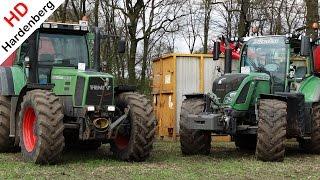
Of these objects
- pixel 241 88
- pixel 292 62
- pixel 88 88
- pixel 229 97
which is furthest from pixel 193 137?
pixel 292 62

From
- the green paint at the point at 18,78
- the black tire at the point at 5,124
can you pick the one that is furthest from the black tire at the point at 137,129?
the black tire at the point at 5,124

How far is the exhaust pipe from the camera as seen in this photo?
8884mm

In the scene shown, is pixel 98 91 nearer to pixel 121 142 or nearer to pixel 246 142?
pixel 121 142

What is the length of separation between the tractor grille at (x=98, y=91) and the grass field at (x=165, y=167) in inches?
40.8

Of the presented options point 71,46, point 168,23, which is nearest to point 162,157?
point 71,46

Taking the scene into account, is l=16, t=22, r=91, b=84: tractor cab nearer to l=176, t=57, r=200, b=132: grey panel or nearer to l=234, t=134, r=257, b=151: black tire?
l=234, t=134, r=257, b=151: black tire

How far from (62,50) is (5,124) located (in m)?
1.71

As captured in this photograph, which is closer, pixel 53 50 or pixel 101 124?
pixel 101 124

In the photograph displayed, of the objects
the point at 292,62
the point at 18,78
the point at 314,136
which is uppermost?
the point at 292,62

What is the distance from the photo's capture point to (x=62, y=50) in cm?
1022

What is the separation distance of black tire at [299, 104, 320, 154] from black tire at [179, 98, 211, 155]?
2.01m

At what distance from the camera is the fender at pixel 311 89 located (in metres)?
10.7

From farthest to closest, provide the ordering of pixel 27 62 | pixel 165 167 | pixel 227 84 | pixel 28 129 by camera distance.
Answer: pixel 227 84, pixel 27 62, pixel 28 129, pixel 165 167

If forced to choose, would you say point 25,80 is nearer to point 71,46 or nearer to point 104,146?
point 71,46
